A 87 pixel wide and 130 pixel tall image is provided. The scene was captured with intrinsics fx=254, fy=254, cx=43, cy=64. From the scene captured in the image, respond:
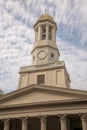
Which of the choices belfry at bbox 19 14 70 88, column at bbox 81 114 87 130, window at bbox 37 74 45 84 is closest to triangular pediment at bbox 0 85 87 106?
column at bbox 81 114 87 130

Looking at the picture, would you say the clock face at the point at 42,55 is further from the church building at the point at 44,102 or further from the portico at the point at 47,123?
the portico at the point at 47,123

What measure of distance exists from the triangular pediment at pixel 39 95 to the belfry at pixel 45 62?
494 cm

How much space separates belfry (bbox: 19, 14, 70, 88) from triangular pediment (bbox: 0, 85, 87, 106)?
4941 millimetres

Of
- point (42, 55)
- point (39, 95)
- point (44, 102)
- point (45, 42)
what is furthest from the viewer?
point (45, 42)

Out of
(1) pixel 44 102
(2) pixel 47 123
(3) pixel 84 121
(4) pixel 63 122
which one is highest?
(1) pixel 44 102

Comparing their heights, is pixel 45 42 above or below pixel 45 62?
above

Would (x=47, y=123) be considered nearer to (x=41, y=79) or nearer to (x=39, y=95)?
(x=39, y=95)

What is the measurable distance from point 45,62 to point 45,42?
14.1 feet

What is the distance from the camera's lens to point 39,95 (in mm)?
33938

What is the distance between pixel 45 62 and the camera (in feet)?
138

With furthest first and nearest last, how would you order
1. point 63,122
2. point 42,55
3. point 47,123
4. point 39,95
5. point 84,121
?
point 42,55
point 47,123
point 39,95
point 63,122
point 84,121

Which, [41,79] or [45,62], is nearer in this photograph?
[41,79]

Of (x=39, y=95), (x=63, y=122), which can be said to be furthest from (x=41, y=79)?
(x=63, y=122)

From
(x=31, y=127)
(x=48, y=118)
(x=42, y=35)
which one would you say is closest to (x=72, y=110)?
(x=48, y=118)
